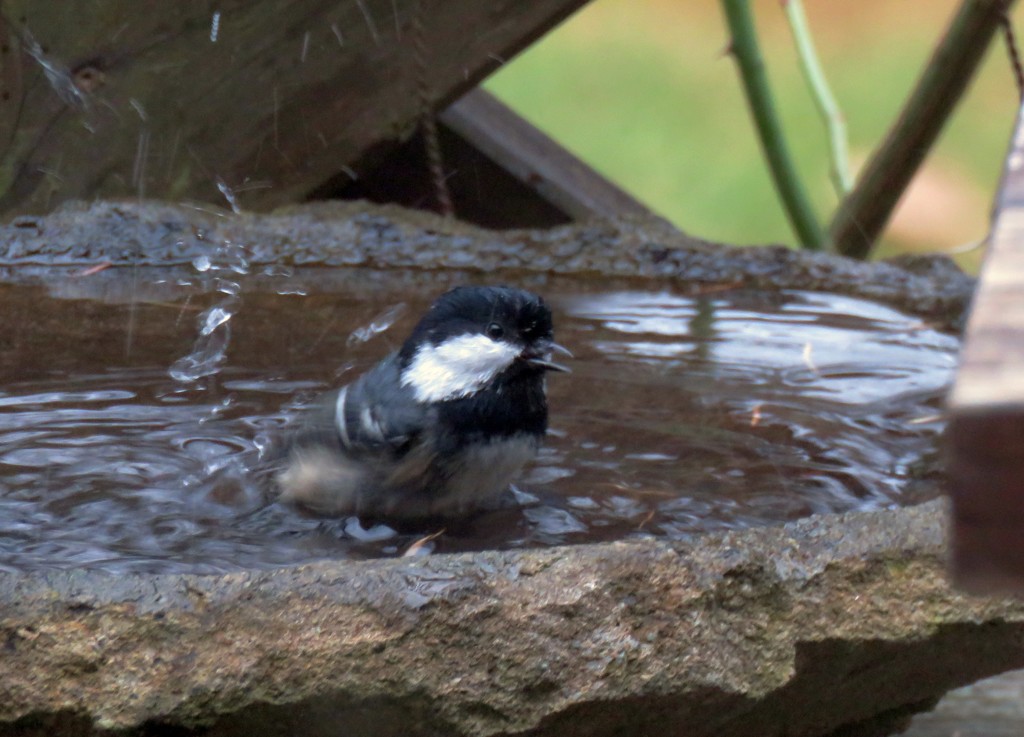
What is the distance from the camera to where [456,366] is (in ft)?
7.52

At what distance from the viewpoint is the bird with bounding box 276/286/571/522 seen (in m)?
2.23

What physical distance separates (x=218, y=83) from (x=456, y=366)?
5.12 ft

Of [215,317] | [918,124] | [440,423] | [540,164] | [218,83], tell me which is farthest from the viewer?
[540,164]

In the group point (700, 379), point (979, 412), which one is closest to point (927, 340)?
point (700, 379)

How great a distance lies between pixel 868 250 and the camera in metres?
4.04

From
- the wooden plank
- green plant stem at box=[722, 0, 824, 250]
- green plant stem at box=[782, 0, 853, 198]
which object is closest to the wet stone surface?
the wooden plank

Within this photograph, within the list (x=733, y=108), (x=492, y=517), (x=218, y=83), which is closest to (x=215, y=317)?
(x=218, y=83)

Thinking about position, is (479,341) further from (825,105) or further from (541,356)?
(825,105)

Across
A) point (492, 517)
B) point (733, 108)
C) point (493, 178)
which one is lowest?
point (492, 517)

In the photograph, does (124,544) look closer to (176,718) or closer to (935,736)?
(176,718)

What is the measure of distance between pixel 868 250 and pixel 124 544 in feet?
8.87

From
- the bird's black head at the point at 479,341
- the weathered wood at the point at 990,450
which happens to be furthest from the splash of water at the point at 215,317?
the weathered wood at the point at 990,450

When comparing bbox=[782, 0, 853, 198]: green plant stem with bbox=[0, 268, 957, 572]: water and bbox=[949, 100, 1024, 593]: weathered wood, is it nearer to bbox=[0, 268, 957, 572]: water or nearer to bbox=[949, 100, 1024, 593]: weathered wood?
bbox=[0, 268, 957, 572]: water

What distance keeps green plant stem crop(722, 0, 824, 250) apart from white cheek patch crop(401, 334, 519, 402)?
1.81 m
